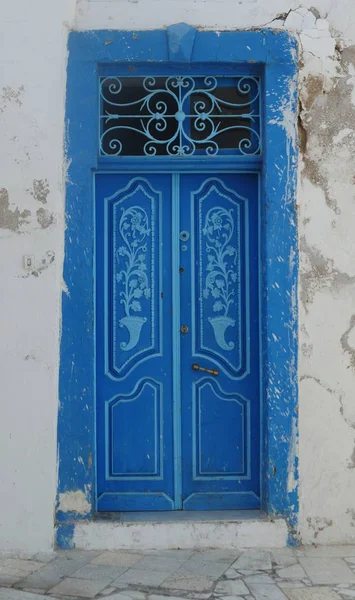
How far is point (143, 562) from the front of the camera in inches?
184

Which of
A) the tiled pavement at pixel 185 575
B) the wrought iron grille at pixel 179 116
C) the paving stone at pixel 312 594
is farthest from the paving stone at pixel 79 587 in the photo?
the wrought iron grille at pixel 179 116

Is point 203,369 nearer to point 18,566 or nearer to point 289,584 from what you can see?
point 289,584

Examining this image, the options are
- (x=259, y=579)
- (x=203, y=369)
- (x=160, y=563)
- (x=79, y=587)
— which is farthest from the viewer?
(x=203, y=369)

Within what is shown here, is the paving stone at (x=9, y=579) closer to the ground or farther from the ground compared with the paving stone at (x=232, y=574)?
closer to the ground

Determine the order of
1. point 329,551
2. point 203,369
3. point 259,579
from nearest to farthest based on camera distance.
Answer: point 259,579, point 329,551, point 203,369

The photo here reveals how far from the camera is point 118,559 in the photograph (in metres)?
4.72

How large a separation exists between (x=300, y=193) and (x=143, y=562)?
2.42m

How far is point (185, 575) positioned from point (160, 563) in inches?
9.5

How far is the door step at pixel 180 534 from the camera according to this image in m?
4.89

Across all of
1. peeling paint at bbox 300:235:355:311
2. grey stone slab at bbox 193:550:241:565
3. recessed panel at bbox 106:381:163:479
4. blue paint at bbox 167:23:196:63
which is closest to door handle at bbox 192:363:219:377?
recessed panel at bbox 106:381:163:479

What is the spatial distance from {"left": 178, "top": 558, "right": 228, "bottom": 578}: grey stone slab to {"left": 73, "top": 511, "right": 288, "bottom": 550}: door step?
230mm

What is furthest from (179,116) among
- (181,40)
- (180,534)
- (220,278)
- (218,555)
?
(218,555)

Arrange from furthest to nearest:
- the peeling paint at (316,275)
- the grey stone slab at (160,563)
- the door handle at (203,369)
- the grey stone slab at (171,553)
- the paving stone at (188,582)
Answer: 1. the door handle at (203,369)
2. the peeling paint at (316,275)
3. the grey stone slab at (171,553)
4. the grey stone slab at (160,563)
5. the paving stone at (188,582)

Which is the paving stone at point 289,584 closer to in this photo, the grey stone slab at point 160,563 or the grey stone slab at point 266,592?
the grey stone slab at point 266,592
